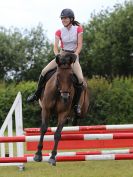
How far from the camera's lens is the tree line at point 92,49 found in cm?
3978

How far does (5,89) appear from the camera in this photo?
23.7m

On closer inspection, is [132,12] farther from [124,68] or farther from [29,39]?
[29,39]

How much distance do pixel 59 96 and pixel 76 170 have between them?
7.58ft

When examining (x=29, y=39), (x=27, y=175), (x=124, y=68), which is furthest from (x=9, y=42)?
(x=27, y=175)

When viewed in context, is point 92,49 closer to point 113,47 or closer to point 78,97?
point 113,47

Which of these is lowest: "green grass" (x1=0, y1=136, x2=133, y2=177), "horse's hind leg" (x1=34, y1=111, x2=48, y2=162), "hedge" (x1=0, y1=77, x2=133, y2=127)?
"hedge" (x1=0, y1=77, x2=133, y2=127)

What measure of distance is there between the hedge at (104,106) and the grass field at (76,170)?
11.5m

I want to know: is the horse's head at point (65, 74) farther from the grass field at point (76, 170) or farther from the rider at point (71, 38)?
the grass field at point (76, 170)

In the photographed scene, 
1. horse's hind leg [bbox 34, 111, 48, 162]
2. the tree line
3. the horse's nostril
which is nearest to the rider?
horse's hind leg [bbox 34, 111, 48, 162]

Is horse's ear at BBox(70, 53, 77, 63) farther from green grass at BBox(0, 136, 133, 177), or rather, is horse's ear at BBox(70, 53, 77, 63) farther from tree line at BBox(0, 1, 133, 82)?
tree line at BBox(0, 1, 133, 82)

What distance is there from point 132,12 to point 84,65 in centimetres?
699

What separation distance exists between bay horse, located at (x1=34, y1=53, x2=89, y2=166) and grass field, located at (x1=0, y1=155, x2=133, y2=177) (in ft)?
4.06

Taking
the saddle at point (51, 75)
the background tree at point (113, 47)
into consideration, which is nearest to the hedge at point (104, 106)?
the saddle at point (51, 75)

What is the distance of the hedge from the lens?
22062mm
